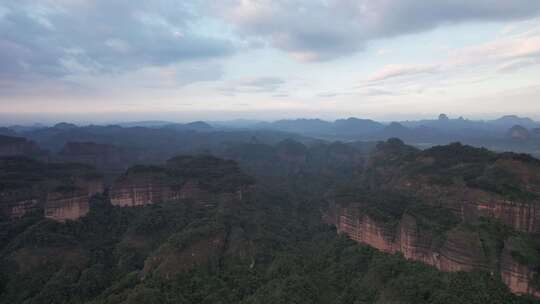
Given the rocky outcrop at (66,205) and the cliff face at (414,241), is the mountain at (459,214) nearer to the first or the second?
the cliff face at (414,241)

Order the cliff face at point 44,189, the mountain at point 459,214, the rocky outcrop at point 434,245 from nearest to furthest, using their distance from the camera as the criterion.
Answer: the rocky outcrop at point 434,245
the mountain at point 459,214
the cliff face at point 44,189

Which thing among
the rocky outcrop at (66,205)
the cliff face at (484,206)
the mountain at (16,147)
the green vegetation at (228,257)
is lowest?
the green vegetation at (228,257)

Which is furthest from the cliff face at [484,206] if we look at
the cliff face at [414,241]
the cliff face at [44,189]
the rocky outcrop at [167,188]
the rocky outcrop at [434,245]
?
the cliff face at [44,189]

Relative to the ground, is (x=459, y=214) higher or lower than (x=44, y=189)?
lower

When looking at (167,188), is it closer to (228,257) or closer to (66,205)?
(66,205)

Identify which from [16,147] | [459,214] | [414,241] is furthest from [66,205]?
[459,214]

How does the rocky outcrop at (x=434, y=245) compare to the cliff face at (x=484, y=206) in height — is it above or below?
below

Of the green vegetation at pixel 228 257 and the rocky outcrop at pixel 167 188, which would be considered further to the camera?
the rocky outcrop at pixel 167 188

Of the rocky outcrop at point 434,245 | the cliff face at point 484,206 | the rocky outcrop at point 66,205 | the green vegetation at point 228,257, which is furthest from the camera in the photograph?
the rocky outcrop at point 66,205

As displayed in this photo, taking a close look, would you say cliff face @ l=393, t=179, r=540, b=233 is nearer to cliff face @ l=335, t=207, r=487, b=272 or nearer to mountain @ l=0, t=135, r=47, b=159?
cliff face @ l=335, t=207, r=487, b=272
